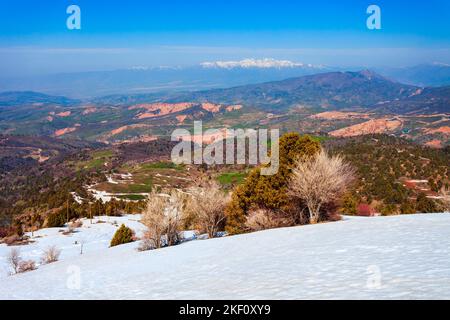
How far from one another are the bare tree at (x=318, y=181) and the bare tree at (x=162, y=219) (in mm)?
9059

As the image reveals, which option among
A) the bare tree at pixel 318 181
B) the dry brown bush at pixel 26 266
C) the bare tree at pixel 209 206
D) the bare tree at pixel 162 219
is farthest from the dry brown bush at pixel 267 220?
the dry brown bush at pixel 26 266

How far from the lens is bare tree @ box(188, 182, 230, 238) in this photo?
3253 centimetres

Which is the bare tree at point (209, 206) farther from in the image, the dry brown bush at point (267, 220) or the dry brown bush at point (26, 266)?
the dry brown bush at point (26, 266)

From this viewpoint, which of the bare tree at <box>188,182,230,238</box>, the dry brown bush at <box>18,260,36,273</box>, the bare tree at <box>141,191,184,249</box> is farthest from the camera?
the bare tree at <box>188,182,230,238</box>

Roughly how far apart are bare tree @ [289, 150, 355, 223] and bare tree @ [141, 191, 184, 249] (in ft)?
29.7

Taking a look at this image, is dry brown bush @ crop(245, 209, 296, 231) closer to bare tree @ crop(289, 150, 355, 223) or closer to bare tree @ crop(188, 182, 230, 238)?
bare tree @ crop(289, 150, 355, 223)

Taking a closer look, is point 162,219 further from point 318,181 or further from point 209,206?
point 318,181

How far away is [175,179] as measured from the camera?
143 meters

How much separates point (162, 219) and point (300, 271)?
1936 centimetres

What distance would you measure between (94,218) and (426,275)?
66895mm

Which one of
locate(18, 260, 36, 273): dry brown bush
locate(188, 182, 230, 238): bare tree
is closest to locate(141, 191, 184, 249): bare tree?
locate(188, 182, 230, 238): bare tree

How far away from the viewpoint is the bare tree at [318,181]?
26.3m
